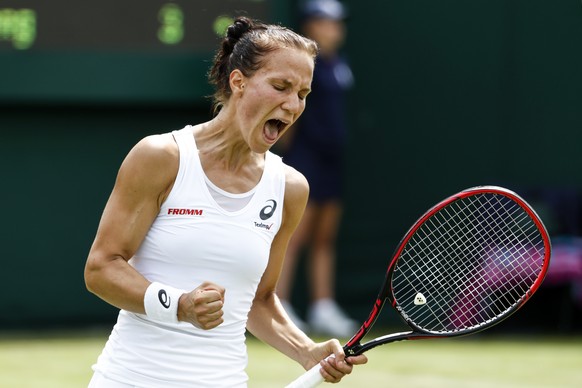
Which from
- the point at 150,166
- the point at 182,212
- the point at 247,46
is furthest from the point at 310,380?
the point at 247,46

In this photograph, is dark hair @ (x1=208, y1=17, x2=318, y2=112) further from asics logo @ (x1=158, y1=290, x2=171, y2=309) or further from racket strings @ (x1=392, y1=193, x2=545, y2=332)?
racket strings @ (x1=392, y1=193, x2=545, y2=332)

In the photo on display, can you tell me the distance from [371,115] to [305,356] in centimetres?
506

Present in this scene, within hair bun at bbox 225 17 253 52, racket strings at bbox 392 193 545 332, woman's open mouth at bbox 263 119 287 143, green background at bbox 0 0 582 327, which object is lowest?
racket strings at bbox 392 193 545 332

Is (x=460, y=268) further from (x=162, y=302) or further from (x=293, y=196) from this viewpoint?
(x=162, y=302)

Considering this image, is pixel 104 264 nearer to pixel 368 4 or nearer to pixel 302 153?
pixel 302 153

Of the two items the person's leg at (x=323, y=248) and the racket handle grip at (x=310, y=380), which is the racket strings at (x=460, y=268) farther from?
the person's leg at (x=323, y=248)

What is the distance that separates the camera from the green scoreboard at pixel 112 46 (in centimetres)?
692

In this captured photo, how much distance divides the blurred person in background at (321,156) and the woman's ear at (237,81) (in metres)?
Answer: 4.37

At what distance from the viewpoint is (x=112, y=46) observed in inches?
279

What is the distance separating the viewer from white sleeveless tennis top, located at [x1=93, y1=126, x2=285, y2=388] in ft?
9.64

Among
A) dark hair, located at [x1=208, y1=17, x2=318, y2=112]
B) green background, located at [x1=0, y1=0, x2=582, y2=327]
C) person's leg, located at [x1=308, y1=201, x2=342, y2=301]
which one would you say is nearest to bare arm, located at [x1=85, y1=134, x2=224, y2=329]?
dark hair, located at [x1=208, y1=17, x2=318, y2=112]

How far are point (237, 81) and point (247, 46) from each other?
0.28 feet

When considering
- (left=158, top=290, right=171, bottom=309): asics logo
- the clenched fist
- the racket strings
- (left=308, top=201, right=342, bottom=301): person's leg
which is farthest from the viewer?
(left=308, top=201, right=342, bottom=301): person's leg

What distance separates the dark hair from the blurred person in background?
168 inches
